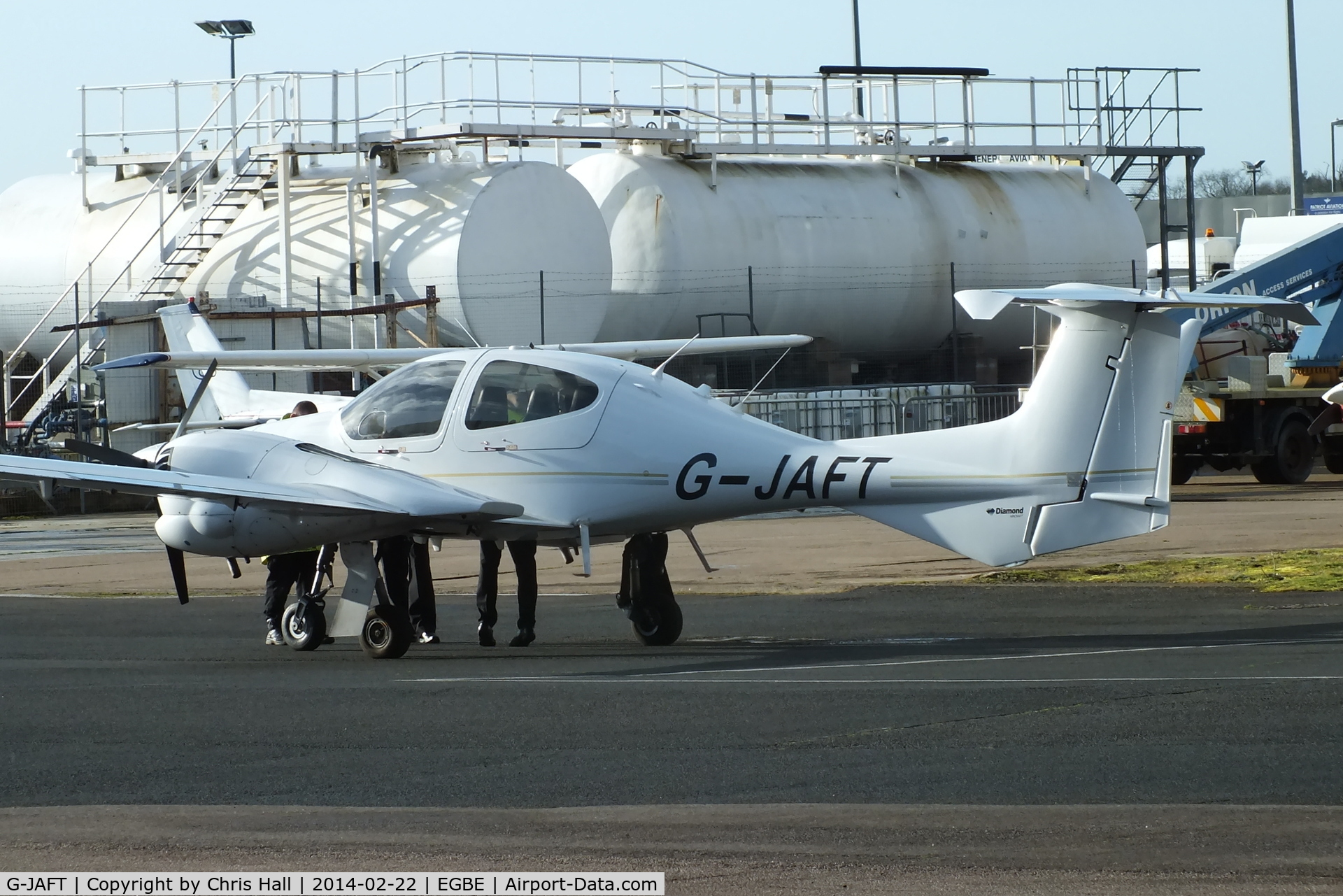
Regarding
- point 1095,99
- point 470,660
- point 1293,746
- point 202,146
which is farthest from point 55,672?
point 1095,99

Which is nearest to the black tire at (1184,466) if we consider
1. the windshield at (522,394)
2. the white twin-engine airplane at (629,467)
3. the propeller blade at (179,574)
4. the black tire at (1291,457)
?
the black tire at (1291,457)

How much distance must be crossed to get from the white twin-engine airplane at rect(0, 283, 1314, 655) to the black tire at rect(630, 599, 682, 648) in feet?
0.05

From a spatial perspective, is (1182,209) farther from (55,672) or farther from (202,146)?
(55,672)

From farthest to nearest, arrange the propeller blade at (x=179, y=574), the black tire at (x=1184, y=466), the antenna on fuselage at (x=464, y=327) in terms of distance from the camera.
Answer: the black tire at (x=1184, y=466) < the antenna on fuselage at (x=464, y=327) < the propeller blade at (x=179, y=574)

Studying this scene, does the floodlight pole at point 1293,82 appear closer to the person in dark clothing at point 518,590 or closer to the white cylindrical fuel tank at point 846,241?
the white cylindrical fuel tank at point 846,241

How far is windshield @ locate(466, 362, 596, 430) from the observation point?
13.4 m

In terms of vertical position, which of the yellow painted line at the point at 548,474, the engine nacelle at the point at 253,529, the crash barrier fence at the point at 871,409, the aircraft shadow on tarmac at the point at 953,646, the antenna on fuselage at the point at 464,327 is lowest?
the aircraft shadow on tarmac at the point at 953,646

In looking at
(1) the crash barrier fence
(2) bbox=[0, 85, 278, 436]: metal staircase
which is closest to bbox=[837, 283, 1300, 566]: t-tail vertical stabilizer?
(1) the crash barrier fence

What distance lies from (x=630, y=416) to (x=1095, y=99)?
28.7m

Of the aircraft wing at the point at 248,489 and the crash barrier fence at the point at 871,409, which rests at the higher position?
the crash barrier fence at the point at 871,409

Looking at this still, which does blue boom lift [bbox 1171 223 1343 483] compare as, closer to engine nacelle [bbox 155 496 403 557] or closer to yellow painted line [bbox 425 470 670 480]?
yellow painted line [bbox 425 470 670 480]

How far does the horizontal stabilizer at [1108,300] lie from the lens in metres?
12.0

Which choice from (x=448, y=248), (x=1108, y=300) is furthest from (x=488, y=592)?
(x=448, y=248)

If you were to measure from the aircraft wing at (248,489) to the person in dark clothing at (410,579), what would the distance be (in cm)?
60
